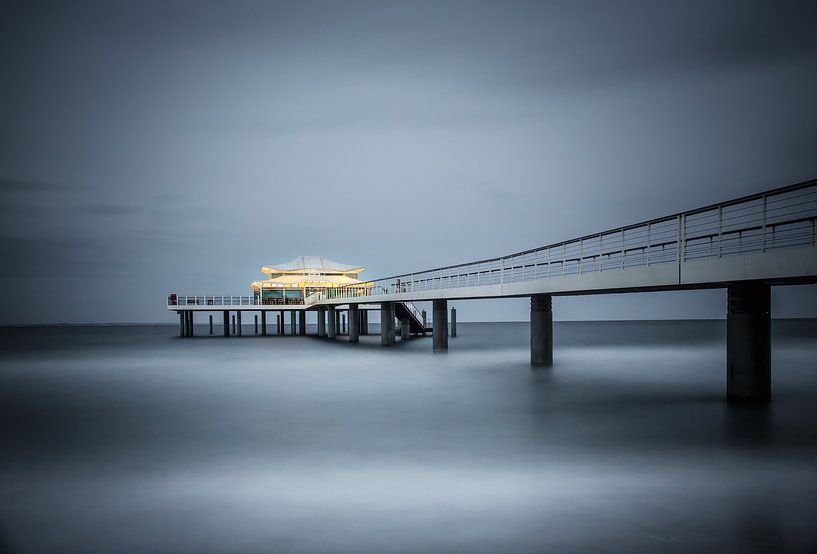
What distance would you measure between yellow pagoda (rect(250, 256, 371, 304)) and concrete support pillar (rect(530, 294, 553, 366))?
34.2 metres

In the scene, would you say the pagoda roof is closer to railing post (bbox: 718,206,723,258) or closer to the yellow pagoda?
the yellow pagoda

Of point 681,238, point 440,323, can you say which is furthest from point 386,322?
point 681,238

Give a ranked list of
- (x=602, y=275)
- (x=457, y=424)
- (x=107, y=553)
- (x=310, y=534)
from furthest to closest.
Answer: (x=602, y=275) → (x=457, y=424) → (x=310, y=534) → (x=107, y=553)

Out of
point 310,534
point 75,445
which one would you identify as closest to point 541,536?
point 310,534

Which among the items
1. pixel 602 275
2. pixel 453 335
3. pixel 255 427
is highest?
pixel 602 275

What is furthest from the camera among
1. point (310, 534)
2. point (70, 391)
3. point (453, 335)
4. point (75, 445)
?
point (453, 335)

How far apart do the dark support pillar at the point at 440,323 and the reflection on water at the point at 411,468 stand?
13.5m

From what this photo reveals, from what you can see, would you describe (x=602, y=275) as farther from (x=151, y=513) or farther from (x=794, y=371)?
(x=794, y=371)

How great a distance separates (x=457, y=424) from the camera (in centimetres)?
1563

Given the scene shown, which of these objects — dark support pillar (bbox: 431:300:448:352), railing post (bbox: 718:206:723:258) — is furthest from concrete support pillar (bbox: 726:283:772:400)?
dark support pillar (bbox: 431:300:448:352)

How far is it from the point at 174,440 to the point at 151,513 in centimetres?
557

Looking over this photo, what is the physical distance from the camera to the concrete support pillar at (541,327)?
2750 cm

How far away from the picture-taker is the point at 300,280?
7144 cm

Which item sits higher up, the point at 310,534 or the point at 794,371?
the point at 310,534
